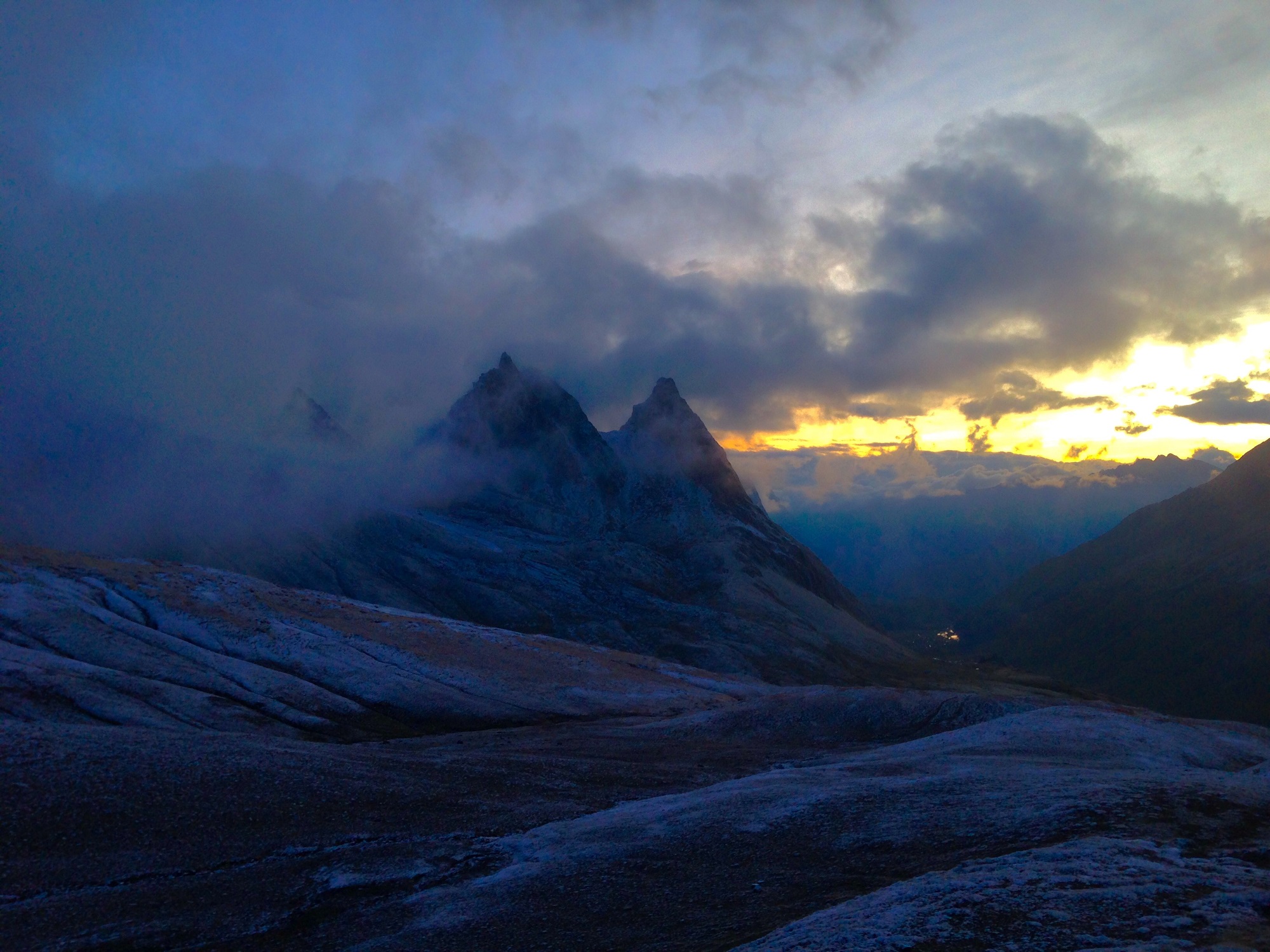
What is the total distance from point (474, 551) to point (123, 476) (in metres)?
73.8

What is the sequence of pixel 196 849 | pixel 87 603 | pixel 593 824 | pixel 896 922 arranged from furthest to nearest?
1. pixel 87 603
2. pixel 593 824
3. pixel 196 849
4. pixel 896 922

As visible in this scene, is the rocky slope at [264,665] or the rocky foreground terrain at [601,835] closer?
the rocky foreground terrain at [601,835]

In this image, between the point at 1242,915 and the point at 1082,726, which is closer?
the point at 1242,915

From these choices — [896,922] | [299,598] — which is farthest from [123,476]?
[896,922]

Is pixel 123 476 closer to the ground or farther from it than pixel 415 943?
farther from it

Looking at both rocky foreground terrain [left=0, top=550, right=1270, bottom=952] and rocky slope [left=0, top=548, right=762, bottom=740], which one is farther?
rocky slope [left=0, top=548, right=762, bottom=740]

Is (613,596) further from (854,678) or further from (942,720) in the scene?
(942,720)

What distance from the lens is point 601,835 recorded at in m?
27.5

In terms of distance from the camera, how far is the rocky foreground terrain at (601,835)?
55.9 feet

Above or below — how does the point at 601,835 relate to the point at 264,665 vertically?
below

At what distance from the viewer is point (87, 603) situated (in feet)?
228

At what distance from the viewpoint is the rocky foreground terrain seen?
17047 mm

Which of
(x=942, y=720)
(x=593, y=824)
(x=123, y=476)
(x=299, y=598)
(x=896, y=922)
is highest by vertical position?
(x=123, y=476)

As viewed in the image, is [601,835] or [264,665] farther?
[264,665]
